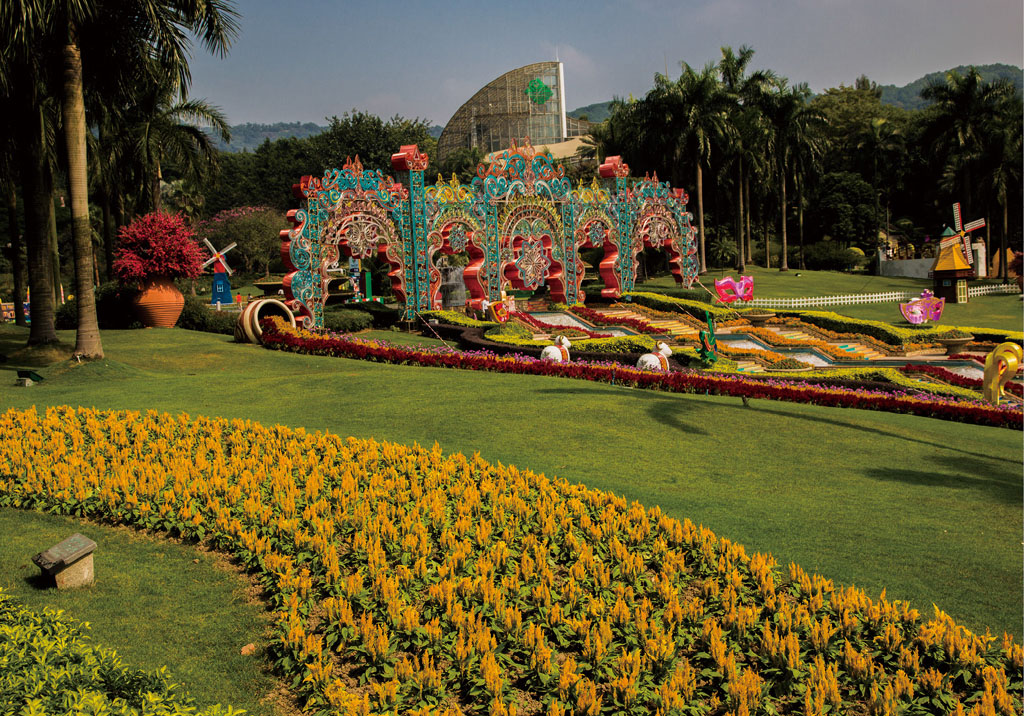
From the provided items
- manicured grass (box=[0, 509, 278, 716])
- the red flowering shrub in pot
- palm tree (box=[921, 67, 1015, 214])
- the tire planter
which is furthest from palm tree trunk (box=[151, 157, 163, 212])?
palm tree (box=[921, 67, 1015, 214])

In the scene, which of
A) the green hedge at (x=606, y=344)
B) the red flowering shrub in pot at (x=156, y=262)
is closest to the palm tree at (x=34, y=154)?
the red flowering shrub in pot at (x=156, y=262)

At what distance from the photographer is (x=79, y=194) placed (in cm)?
1502

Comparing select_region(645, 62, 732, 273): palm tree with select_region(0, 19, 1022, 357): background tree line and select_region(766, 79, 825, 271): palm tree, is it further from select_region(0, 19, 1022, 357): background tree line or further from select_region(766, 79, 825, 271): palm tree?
select_region(766, 79, 825, 271): palm tree

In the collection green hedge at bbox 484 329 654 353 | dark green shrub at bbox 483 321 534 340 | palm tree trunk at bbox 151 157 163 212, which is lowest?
green hedge at bbox 484 329 654 353

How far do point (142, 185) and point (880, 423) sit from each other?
24.3m

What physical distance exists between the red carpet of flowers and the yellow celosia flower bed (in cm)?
809

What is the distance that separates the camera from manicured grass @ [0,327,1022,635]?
708cm

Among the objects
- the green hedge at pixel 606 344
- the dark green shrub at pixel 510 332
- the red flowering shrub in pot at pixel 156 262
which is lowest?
the green hedge at pixel 606 344

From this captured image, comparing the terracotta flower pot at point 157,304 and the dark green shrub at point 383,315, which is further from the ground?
the terracotta flower pot at point 157,304

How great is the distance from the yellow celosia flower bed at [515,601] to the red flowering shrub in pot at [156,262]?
15.2 m

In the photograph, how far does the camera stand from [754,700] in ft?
15.1

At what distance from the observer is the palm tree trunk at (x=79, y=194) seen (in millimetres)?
14797

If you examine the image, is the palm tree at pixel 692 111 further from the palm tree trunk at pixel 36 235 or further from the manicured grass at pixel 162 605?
the manicured grass at pixel 162 605

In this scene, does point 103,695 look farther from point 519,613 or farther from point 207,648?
point 519,613
